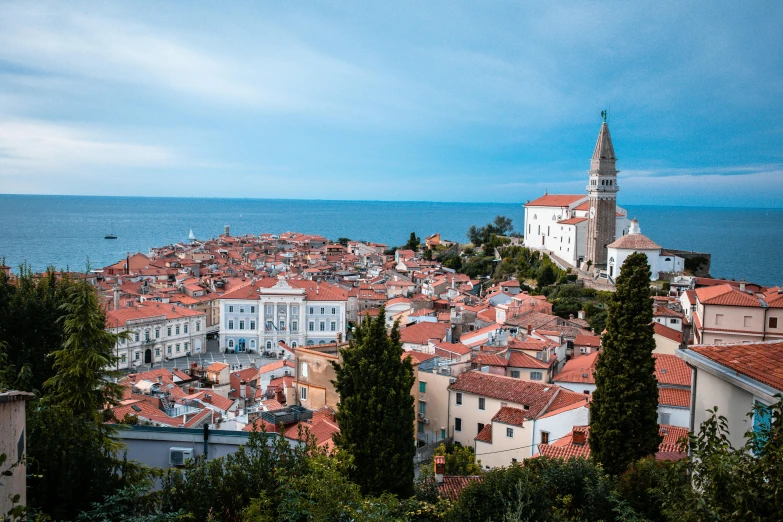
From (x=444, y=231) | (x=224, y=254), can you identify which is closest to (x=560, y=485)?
(x=224, y=254)

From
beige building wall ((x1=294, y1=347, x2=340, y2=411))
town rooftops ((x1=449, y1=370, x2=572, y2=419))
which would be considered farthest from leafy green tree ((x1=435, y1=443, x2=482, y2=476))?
beige building wall ((x1=294, y1=347, x2=340, y2=411))

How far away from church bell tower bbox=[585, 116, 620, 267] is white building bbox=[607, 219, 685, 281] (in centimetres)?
543

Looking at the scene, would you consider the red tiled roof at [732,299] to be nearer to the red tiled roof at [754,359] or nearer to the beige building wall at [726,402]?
the red tiled roof at [754,359]

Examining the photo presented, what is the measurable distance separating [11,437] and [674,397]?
19322 mm

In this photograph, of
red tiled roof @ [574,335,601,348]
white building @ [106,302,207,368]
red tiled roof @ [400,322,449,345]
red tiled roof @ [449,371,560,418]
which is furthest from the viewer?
white building @ [106,302,207,368]

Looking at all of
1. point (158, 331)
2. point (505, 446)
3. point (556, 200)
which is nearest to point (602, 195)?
point (556, 200)

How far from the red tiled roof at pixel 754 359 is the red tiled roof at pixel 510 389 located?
12.4m

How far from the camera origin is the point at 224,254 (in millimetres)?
88688

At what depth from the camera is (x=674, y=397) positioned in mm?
20422

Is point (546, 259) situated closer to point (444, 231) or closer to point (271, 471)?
point (271, 471)

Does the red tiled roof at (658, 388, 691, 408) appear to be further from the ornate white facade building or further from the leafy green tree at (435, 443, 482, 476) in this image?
the ornate white facade building

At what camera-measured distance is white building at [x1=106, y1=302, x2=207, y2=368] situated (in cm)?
3825

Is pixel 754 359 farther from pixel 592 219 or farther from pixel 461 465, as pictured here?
pixel 592 219

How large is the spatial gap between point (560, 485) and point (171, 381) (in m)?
20.6
